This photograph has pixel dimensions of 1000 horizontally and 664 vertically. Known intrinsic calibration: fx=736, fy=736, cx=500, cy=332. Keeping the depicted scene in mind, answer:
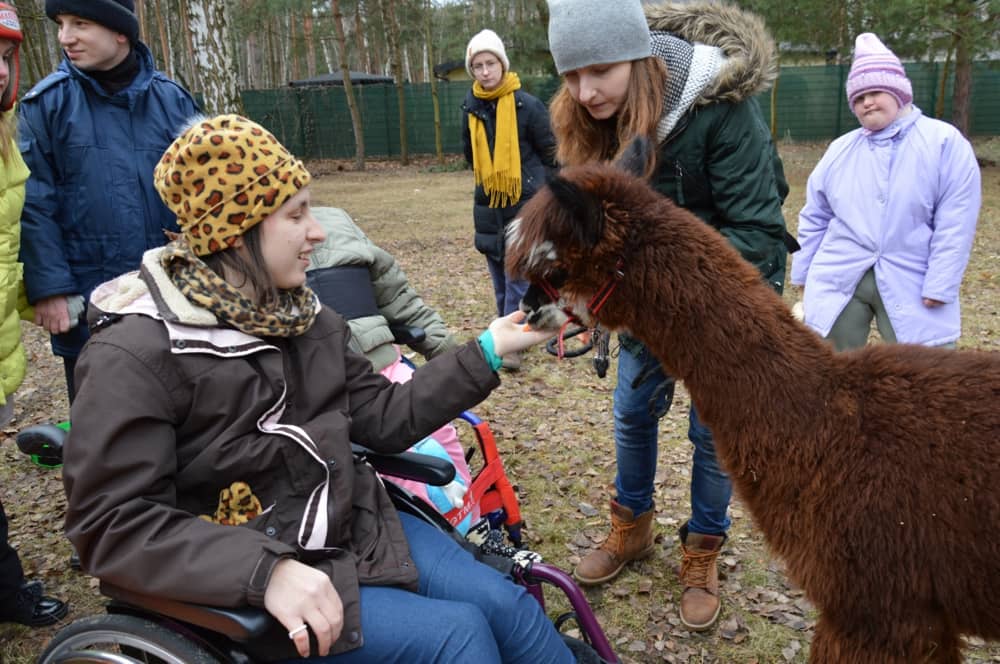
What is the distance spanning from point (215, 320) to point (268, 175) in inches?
16.1

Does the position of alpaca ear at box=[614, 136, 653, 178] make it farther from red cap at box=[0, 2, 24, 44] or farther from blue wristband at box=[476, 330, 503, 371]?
red cap at box=[0, 2, 24, 44]

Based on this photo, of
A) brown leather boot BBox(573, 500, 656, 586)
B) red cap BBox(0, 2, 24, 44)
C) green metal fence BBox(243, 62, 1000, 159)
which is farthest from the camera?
green metal fence BBox(243, 62, 1000, 159)

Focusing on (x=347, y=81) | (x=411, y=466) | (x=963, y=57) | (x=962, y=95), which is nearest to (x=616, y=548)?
(x=411, y=466)

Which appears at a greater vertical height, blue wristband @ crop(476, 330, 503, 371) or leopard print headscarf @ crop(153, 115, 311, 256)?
leopard print headscarf @ crop(153, 115, 311, 256)

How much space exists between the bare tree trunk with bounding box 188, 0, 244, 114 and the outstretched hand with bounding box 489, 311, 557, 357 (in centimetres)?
659

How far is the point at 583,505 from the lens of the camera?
14.0 feet

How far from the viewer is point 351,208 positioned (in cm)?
1705

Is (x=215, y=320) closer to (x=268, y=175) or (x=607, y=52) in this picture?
(x=268, y=175)

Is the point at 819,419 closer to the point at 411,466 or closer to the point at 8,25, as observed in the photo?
the point at 411,466

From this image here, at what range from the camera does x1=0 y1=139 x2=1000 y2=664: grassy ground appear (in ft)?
10.3

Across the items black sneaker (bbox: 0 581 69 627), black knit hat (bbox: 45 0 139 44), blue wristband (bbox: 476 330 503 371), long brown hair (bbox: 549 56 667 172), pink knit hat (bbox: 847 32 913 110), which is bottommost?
black sneaker (bbox: 0 581 69 627)

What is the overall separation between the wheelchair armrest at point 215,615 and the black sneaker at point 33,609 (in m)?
1.90

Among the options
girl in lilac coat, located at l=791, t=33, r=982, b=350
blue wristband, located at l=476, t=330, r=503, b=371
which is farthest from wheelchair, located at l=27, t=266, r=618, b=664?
girl in lilac coat, located at l=791, t=33, r=982, b=350

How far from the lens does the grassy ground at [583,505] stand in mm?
3129
